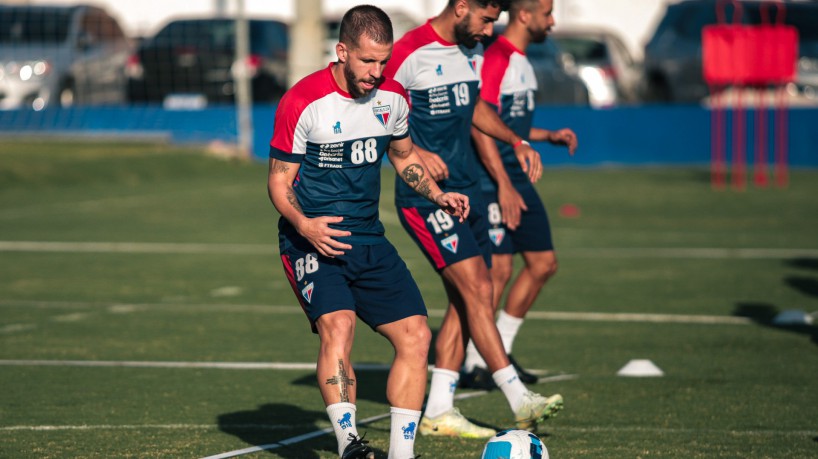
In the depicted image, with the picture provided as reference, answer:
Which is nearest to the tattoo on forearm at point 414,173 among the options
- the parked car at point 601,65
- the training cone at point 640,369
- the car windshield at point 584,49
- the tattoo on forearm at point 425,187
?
the tattoo on forearm at point 425,187

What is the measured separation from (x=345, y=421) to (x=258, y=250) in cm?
934

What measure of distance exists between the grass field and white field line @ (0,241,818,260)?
45 mm

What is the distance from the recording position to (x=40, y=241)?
15.5 metres

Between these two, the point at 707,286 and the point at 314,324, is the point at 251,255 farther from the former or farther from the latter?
the point at 314,324

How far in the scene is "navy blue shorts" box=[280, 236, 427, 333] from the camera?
5.94 metres

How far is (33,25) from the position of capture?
27422 millimetres

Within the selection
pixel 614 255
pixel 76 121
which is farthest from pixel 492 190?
pixel 76 121

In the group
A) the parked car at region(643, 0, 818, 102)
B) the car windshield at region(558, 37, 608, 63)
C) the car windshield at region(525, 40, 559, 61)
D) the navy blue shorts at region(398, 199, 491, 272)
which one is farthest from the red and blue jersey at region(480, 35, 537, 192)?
the car windshield at region(558, 37, 608, 63)

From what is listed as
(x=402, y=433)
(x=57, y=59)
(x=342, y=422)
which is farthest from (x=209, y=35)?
(x=342, y=422)

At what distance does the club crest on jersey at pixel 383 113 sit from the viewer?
5988mm

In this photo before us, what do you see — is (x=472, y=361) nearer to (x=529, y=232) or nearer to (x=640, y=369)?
(x=529, y=232)

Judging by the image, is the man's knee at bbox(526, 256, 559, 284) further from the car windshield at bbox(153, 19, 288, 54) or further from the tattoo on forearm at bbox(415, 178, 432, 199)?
the car windshield at bbox(153, 19, 288, 54)

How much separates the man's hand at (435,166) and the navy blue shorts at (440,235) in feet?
0.91

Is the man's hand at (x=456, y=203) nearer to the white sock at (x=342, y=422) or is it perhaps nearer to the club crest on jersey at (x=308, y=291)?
the club crest on jersey at (x=308, y=291)
